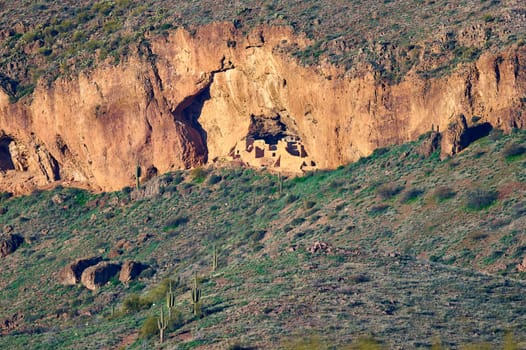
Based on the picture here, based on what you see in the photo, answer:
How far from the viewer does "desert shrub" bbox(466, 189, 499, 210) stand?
68.0 metres

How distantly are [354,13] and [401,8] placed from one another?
2.32 meters

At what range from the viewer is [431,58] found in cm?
7675

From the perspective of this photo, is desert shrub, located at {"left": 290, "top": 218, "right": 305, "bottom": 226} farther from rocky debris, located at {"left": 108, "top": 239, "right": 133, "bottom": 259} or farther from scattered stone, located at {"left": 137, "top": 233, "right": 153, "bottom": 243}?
rocky debris, located at {"left": 108, "top": 239, "right": 133, "bottom": 259}

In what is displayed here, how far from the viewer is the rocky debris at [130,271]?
2891 inches

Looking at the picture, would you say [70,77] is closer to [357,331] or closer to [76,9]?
[76,9]

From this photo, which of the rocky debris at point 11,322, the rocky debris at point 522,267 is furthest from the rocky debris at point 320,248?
the rocky debris at point 11,322

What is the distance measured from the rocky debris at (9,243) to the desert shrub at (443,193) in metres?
21.9

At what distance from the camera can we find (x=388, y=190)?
72688 millimetres

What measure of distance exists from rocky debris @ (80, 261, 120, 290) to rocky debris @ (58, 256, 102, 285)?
309 millimetres

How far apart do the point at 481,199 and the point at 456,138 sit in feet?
18.0

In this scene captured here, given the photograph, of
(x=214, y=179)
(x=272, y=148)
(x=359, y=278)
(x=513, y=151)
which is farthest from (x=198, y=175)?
(x=359, y=278)

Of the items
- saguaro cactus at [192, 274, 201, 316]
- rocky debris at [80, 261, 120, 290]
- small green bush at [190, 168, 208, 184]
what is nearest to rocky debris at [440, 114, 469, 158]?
small green bush at [190, 168, 208, 184]

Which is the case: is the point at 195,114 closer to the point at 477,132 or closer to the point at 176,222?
the point at 176,222

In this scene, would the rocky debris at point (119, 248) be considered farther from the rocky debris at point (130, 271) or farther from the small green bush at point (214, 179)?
the small green bush at point (214, 179)
